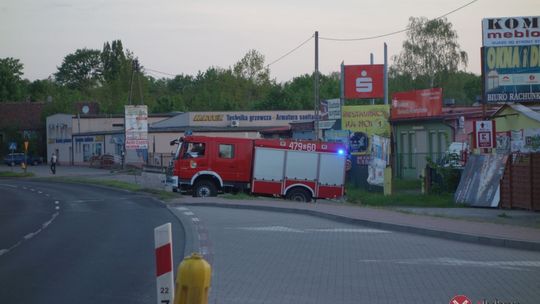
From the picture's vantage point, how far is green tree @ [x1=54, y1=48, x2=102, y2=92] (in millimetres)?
133262

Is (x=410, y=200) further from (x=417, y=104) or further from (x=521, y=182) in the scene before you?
(x=417, y=104)

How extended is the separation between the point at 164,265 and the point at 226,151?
24.0 metres

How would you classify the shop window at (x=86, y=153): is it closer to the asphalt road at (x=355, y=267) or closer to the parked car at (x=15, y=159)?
the parked car at (x=15, y=159)

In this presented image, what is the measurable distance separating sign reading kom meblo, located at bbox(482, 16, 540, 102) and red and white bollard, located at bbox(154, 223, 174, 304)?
24210 millimetres

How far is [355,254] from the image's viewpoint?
13461 millimetres

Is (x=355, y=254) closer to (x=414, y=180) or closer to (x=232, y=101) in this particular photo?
(x=414, y=180)

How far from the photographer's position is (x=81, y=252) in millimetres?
14398

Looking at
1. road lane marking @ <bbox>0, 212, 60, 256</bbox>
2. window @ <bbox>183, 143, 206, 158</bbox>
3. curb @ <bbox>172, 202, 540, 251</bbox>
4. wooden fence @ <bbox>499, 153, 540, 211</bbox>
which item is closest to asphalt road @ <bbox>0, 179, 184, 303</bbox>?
road lane marking @ <bbox>0, 212, 60, 256</bbox>

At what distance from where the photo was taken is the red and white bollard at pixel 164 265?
6.53m

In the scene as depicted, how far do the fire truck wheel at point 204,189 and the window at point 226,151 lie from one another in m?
1.26

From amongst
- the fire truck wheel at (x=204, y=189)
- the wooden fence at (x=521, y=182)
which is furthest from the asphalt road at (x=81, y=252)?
the wooden fence at (x=521, y=182)

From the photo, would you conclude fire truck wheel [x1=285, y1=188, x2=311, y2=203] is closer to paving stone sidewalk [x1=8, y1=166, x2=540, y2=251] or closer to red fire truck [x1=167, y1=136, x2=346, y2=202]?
red fire truck [x1=167, y1=136, x2=346, y2=202]

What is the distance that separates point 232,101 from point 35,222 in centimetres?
8202

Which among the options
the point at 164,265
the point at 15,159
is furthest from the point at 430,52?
the point at 164,265
